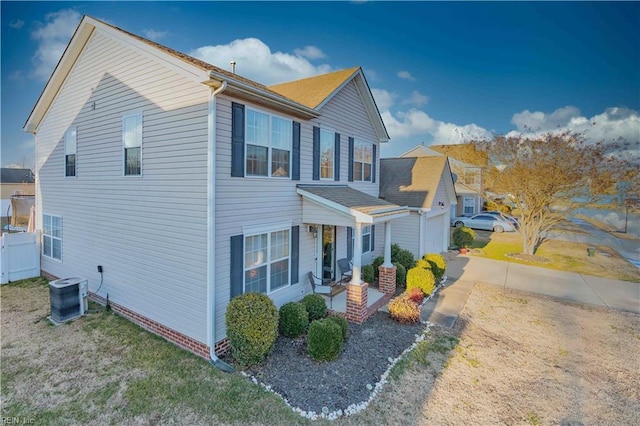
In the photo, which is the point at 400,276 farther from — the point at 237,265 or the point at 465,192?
the point at 465,192

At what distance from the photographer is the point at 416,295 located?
9.30m

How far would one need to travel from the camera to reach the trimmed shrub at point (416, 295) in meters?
9.22

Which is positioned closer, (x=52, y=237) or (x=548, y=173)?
(x=52, y=237)

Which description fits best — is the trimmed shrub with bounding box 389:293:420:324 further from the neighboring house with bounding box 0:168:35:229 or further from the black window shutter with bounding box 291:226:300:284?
the neighboring house with bounding box 0:168:35:229

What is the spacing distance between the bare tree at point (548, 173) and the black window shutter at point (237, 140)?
665 inches

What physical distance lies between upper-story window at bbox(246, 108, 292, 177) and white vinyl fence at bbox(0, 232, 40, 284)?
1000 cm

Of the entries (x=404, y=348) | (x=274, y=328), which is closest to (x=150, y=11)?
(x=274, y=328)

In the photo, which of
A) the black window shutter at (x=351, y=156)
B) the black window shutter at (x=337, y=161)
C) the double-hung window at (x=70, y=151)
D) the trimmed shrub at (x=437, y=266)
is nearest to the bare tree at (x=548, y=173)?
the trimmed shrub at (x=437, y=266)

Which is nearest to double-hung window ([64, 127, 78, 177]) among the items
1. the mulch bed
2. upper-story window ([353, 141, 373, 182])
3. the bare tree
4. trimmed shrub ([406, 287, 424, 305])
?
the mulch bed

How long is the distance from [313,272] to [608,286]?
1208 cm

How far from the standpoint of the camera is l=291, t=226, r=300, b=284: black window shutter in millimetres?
8516

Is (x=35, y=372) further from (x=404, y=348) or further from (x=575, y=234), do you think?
(x=575, y=234)

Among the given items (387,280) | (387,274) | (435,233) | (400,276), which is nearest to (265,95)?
(387,274)

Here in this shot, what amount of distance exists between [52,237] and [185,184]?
26.1 feet
